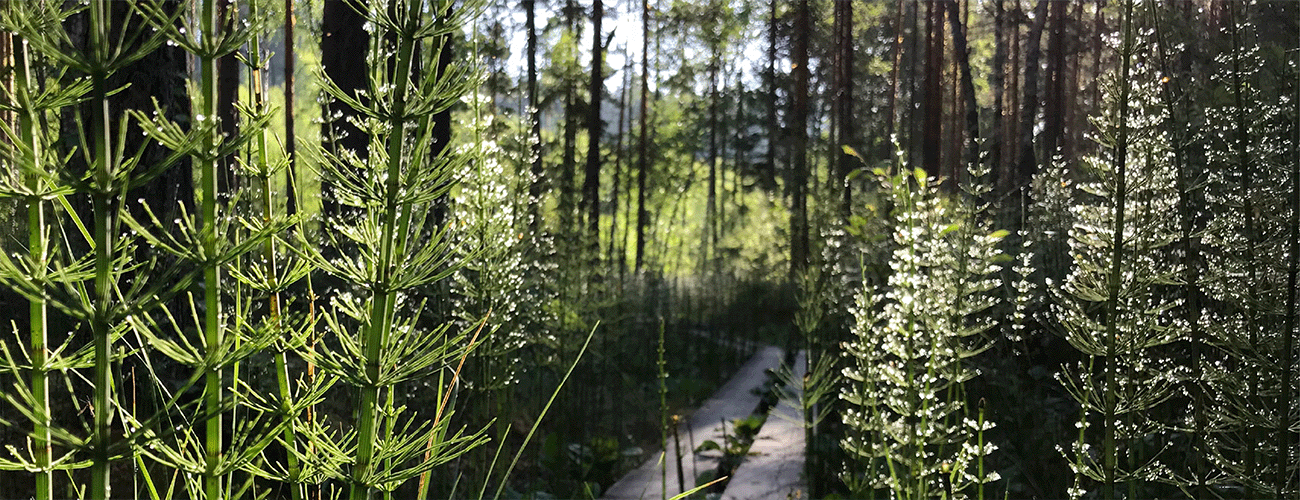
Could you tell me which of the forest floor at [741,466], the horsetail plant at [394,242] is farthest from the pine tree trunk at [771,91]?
the horsetail plant at [394,242]

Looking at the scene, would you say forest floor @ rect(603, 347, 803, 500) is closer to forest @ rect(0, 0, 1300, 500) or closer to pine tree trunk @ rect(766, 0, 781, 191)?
forest @ rect(0, 0, 1300, 500)

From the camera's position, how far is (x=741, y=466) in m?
4.36

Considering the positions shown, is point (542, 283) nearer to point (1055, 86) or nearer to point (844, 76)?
point (1055, 86)

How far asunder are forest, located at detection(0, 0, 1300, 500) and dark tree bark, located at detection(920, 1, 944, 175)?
79 mm

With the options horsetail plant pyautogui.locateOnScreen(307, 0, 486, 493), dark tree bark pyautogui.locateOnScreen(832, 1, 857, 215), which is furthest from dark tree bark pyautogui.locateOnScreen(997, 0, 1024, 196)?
horsetail plant pyautogui.locateOnScreen(307, 0, 486, 493)

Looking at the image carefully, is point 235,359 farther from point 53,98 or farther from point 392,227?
point 53,98

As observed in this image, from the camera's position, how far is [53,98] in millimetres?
831

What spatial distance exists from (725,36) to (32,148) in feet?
49.7

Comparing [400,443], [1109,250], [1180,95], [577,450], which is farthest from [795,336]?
[400,443]

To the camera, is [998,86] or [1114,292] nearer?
[1114,292]

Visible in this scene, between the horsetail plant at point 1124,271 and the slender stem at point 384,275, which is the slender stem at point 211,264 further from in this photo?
the horsetail plant at point 1124,271

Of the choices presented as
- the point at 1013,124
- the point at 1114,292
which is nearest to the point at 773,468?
the point at 1114,292

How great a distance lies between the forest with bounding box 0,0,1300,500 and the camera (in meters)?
0.82

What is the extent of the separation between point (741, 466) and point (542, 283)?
1477 mm
